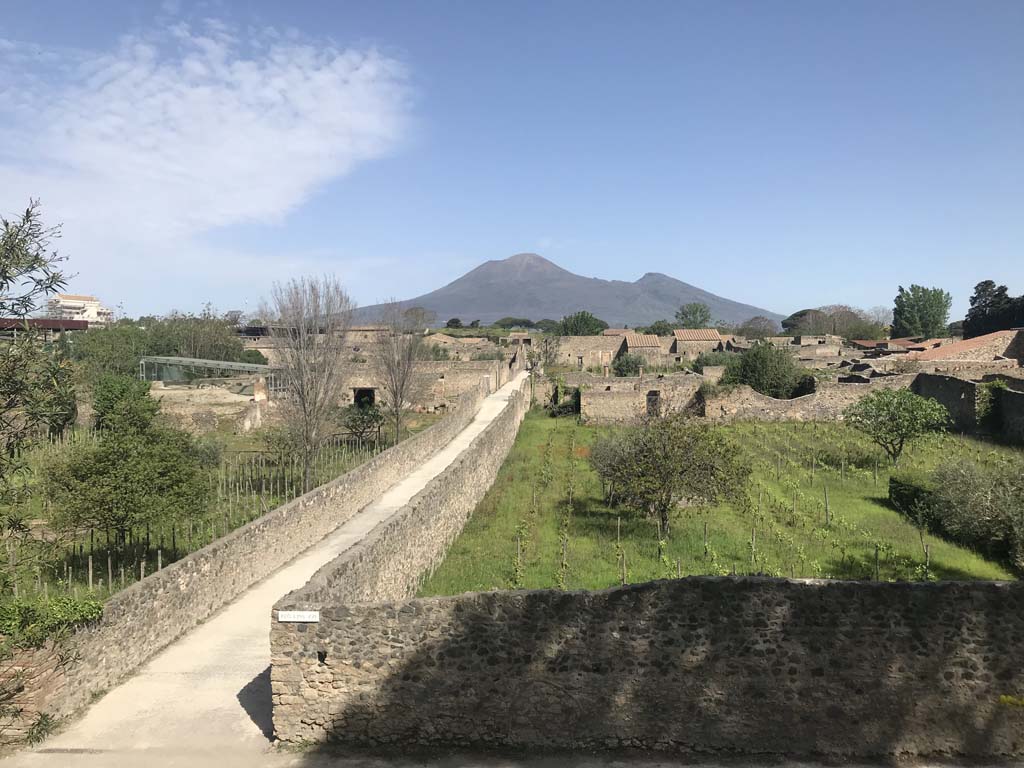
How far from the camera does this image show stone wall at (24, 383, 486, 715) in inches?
330

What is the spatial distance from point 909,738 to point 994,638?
52.4 inches

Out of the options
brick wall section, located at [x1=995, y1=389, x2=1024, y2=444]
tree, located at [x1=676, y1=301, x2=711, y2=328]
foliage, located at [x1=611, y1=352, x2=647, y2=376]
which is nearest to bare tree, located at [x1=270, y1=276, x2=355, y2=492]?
brick wall section, located at [x1=995, y1=389, x2=1024, y2=444]

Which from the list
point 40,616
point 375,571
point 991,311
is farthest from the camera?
point 991,311

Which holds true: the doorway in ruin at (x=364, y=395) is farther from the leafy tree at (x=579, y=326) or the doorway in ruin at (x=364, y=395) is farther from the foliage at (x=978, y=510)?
the leafy tree at (x=579, y=326)

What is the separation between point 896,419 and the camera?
25781 mm

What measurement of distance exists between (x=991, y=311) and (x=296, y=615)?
9055 centimetres

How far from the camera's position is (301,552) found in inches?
575

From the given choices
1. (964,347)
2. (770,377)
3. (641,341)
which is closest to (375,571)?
(770,377)

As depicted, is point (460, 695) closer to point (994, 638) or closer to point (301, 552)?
point (994, 638)

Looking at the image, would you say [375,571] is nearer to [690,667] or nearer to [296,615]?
[296,615]

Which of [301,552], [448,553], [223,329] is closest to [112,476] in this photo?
[301,552]

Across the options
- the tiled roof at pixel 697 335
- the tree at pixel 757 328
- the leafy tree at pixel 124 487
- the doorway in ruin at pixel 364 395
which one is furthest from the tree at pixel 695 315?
the leafy tree at pixel 124 487

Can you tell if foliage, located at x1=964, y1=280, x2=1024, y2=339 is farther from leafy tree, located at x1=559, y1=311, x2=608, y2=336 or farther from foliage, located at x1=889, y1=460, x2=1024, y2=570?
foliage, located at x1=889, y1=460, x2=1024, y2=570

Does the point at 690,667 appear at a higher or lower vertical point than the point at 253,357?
lower
